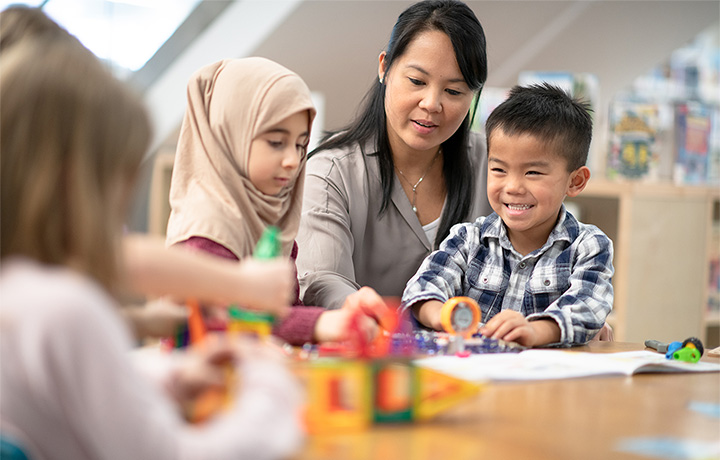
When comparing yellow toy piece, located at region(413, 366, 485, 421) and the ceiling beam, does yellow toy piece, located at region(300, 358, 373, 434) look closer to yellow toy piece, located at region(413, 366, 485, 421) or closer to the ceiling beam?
yellow toy piece, located at region(413, 366, 485, 421)

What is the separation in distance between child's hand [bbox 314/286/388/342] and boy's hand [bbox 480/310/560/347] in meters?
0.20

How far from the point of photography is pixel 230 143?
49.8 inches

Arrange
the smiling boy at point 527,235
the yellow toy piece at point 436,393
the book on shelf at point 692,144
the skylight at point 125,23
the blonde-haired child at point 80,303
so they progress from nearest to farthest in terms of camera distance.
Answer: the blonde-haired child at point 80,303, the yellow toy piece at point 436,393, the smiling boy at point 527,235, the skylight at point 125,23, the book on shelf at point 692,144

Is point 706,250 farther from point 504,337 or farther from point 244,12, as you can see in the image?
point 504,337

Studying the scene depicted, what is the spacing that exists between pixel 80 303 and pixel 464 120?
1.53m

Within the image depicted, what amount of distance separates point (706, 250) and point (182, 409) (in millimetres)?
3126

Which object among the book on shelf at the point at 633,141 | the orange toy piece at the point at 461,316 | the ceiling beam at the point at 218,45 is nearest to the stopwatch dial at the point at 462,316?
the orange toy piece at the point at 461,316

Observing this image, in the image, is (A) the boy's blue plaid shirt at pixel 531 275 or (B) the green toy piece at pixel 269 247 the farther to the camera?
(A) the boy's blue plaid shirt at pixel 531 275

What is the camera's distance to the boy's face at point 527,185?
1539 mm

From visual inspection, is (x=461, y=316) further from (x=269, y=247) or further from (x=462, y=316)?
(x=269, y=247)

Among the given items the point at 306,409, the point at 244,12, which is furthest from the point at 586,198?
the point at 306,409

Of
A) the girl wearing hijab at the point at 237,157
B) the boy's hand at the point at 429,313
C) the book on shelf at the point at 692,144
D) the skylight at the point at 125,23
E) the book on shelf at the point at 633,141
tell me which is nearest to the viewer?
the girl wearing hijab at the point at 237,157

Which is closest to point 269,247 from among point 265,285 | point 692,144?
point 265,285

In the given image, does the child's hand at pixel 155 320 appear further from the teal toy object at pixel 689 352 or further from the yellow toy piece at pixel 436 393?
the teal toy object at pixel 689 352
